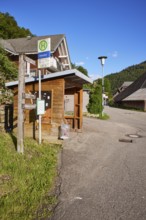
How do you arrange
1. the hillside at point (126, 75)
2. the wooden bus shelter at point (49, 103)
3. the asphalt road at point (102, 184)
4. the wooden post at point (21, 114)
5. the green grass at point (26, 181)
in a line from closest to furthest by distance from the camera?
the green grass at point (26, 181)
the asphalt road at point (102, 184)
the wooden post at point (21, 114)
the wooden bus shelter at point (49, 103)
the hillside at point (126, 75)

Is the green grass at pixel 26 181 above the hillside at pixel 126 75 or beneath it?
beneath

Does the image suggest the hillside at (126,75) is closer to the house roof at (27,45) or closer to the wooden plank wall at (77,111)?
the house roof at (27,45)

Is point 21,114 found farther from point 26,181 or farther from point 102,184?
point 102,184

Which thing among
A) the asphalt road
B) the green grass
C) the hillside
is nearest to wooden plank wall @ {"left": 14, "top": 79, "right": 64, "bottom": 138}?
the asphalt road

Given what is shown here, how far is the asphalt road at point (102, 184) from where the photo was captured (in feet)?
12.8

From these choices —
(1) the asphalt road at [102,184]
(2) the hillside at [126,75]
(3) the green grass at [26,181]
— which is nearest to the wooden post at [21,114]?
(3) the green grass at [26,181]

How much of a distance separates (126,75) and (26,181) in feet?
529

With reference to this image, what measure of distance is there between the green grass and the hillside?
482 ft

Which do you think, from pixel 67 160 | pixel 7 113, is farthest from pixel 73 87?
pixel 67 160

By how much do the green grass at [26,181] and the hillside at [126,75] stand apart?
5786 inches

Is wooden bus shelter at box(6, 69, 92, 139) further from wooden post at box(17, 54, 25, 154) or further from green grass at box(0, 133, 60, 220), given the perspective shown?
→ wooden post at box(17, 54, 25, 154)

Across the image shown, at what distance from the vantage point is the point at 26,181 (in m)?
4.90

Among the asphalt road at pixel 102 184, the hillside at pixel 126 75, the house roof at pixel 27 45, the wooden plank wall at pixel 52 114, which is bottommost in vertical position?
the asphalt road at pixel 102 184

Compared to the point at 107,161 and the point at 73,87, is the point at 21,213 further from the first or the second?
the point at 73,87
